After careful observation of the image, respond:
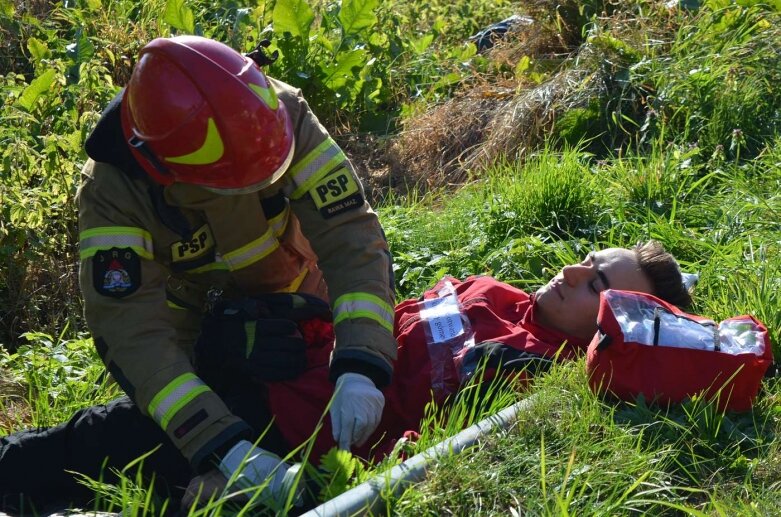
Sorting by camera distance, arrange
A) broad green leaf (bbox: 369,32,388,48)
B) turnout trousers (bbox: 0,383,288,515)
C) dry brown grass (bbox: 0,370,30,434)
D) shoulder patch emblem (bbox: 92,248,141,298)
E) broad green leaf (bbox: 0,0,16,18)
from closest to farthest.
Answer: shoulder patch emblem (bbox: 92,248,141,298) → turnout trousers (bbox: 0,383,288,515) → dry brown grass (bbox: 0,370,30,434) → broad green leaf (bbox: 0,0,16,18) → broad green leaf (bbox: 369,32,388,48)

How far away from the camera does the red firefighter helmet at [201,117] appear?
110 inches

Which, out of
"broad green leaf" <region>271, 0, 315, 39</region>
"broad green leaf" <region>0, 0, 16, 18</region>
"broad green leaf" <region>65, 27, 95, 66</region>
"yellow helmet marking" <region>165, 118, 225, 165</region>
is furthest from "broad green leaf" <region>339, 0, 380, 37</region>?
"yellow helmet marking" <region>165, 118, 225, 165</region>

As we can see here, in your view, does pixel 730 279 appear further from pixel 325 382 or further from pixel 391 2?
pixel 391 2

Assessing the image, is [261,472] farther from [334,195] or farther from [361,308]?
[334,195]

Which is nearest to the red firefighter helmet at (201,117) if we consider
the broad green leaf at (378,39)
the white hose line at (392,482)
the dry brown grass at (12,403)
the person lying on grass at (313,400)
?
the person lying on grass at (313,400)

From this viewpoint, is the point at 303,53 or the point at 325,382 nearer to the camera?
the point at 325,382

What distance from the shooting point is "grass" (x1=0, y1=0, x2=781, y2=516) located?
8.65 ft

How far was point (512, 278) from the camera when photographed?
14.5 feet

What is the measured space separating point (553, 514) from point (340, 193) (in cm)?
135

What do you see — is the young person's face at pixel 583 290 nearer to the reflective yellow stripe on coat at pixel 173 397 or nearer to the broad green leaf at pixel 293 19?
the reflective yellow stripe on coat at pixel 173 397

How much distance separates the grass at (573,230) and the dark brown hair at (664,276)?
177 mm

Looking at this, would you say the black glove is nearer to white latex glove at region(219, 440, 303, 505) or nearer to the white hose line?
white latex glove at region(219, 440, 303, 505)

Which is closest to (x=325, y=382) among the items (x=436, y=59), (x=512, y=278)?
(x=512, y=278)

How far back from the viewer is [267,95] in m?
2.92
